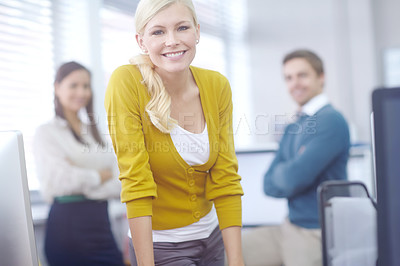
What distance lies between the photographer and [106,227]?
232 cm

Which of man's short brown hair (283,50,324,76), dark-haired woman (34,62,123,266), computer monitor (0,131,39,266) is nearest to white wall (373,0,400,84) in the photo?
man's short brown hair (283,50,324,76)

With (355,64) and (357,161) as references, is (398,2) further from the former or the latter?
(357,161)

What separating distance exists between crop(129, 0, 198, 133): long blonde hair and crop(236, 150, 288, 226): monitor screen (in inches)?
48.2

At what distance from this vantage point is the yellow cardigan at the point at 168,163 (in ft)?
3.15

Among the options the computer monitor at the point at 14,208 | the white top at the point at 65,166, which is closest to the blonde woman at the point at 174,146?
the computer monitor at the point at 14,208

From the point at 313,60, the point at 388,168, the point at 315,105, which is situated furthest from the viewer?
the point at 313,60

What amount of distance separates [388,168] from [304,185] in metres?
1.14

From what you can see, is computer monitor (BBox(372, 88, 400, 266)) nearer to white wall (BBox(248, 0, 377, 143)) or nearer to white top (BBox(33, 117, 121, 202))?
white top (BBox(33, 117, 121, 202))

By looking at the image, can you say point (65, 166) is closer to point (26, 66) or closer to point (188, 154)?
point (26, 66)

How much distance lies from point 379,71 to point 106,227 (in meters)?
3.27

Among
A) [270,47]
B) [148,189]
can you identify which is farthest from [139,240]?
[270,47]

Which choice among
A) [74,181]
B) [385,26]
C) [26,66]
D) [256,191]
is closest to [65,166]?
[74,181]

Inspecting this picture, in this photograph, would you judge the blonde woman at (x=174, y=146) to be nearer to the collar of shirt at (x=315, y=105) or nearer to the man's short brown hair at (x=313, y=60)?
the collar of shirt at (x=315, y=105)

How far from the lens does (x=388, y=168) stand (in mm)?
652
